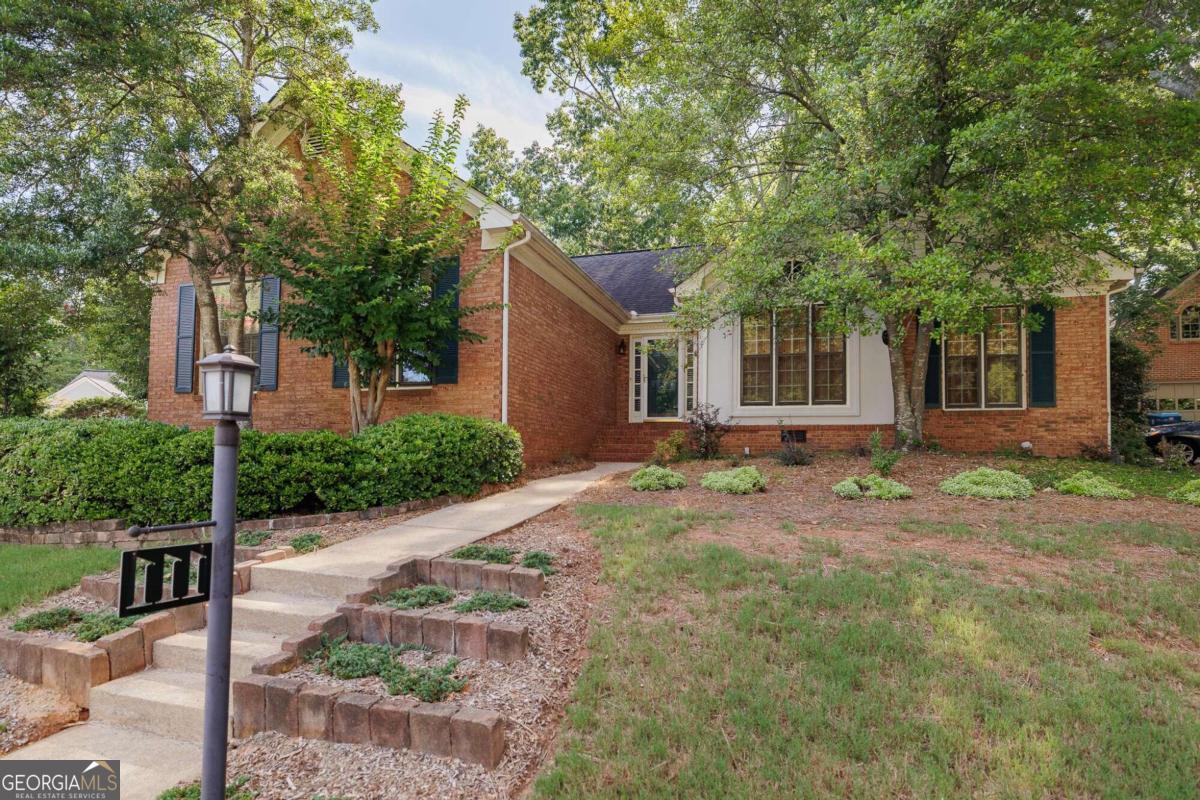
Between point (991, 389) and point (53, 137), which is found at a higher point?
point (53, 137)

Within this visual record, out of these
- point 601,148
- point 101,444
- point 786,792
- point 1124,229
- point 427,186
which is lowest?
point 786,792

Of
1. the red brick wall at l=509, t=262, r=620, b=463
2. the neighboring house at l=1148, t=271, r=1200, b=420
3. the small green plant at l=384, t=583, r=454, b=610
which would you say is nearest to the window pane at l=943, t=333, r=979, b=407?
the red brick wall at l=509, t=262, r=620, b=463

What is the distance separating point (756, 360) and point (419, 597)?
30.8 feet

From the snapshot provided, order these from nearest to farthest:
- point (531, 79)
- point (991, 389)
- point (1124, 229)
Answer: point (1124, 229) → point (991, 389) → point (531, 79)

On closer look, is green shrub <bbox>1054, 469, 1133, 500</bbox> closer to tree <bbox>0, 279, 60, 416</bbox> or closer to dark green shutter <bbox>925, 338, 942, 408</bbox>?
dark green shutter <bbox>925, 338, 942, 408</bbox>

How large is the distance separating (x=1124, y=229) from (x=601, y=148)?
8423 mm

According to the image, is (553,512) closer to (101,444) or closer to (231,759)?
(231,759)

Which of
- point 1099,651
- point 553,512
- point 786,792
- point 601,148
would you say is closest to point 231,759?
point 786,792

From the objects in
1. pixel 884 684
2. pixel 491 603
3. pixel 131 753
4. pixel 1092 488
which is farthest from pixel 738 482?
pixel 131 753

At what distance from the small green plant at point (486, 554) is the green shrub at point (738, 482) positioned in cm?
362

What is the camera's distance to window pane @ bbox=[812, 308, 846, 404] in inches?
441

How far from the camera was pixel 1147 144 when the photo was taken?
6.88 meters

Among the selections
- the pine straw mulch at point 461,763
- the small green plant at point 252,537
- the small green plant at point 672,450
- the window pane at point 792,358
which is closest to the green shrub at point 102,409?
the small green plant at point 252,537

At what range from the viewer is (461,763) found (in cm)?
252
